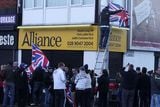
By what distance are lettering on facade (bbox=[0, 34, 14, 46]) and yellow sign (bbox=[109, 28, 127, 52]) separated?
6.72 meters

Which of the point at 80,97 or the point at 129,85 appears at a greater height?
the point at 129,85

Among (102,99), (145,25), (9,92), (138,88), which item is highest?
(145,25)

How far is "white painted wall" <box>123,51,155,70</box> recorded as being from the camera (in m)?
28.8

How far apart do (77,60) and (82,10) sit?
2.74 metres

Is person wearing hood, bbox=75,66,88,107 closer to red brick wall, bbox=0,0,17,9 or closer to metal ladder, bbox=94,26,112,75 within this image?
metal ladder, bbox=94,26,112,75

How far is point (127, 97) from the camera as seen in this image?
65.1 feet

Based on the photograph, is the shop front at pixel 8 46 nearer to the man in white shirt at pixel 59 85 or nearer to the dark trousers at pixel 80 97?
the dark trousers at pixel 80 97

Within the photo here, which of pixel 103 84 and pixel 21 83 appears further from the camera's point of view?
pixel 103 84

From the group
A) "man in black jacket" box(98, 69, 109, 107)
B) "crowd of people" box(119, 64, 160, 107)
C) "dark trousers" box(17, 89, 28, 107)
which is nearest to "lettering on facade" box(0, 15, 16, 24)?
"dark trousers" box(17, 89, 28, 107)

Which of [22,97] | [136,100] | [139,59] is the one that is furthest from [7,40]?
[136,100]

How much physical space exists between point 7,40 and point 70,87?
A: 11.2 m

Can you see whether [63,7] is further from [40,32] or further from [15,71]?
[15,71]

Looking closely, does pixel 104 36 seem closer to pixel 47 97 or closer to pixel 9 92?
pixel 47 97

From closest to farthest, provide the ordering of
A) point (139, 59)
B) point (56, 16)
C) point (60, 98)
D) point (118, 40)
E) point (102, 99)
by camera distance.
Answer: point (60, 98) → point (102, 99) → point (118, 40) → point (56, 16) → point (139, 59)
